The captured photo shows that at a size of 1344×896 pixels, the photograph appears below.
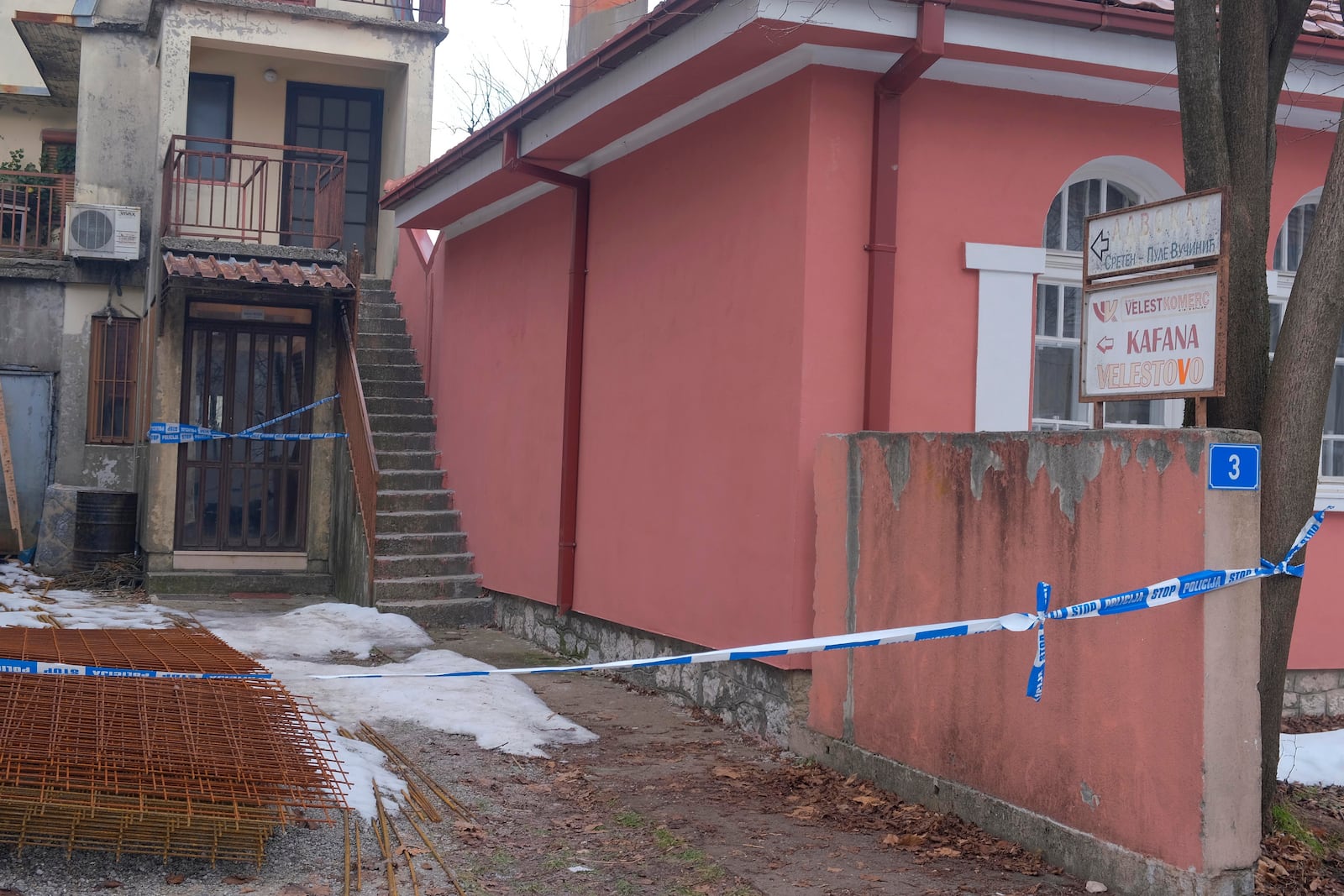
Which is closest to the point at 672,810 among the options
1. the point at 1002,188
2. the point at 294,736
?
the point at 294,736

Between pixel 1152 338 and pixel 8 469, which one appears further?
pixel 8 469

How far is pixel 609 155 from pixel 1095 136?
3.39 meters

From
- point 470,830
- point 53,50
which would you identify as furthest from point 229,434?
point 470,830

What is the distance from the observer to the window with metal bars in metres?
14.5

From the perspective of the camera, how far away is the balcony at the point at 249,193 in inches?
484

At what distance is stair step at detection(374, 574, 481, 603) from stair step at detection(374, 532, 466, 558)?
0.36 meters

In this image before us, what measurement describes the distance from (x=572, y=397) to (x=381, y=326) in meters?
5.66

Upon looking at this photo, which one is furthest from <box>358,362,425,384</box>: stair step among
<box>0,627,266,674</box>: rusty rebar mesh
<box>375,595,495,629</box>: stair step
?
<box>0,627,266,674</box>: rusty rebar mesh

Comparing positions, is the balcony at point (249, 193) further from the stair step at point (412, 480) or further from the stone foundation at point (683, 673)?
the stone foundation at point (683, 673)

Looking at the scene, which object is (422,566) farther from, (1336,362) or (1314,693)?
(1336,362)

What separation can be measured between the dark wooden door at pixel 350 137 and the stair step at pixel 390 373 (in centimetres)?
300

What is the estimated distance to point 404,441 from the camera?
12789mm

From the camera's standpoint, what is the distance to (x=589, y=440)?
30.8 feet

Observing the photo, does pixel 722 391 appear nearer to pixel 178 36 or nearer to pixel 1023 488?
pixel 1023 488
